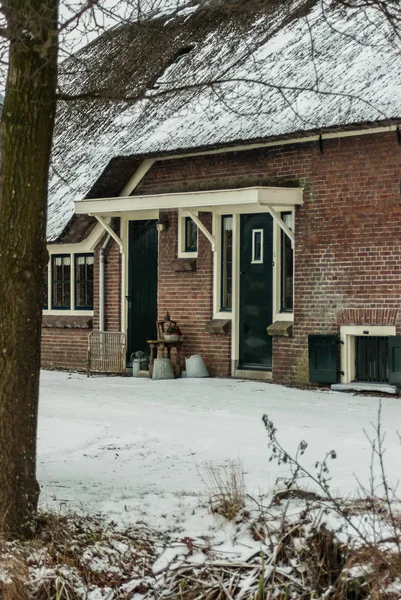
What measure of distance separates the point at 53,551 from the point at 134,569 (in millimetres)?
532

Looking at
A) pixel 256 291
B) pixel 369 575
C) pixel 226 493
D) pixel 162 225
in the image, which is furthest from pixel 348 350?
pixel 369 575

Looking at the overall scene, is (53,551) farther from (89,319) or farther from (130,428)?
(89,319)

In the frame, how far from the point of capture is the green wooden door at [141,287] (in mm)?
18266

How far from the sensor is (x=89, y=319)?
19.2 m

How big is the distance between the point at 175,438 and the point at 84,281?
30.5 feet

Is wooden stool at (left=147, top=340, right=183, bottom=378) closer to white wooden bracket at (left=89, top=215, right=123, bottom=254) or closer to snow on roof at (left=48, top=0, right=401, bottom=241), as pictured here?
white wooden bracket at (left=89, top=215, right=123, bottom=254)

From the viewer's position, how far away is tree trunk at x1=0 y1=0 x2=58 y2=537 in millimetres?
7258

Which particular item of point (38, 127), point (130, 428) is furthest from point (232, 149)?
point (38, 127)

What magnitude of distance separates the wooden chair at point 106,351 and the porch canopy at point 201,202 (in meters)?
1.64

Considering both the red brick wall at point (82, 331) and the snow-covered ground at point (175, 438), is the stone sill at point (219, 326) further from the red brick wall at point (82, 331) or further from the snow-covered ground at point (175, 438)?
the red brick wall at point (82, 331)

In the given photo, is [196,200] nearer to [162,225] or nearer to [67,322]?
[162,225]

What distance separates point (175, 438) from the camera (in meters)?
10.6

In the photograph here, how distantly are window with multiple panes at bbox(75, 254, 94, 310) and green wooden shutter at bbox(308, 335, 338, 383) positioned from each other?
208 inches

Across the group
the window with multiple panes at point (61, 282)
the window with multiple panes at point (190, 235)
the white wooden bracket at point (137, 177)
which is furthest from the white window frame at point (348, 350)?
the window with multiple panes at point (61, 282)
